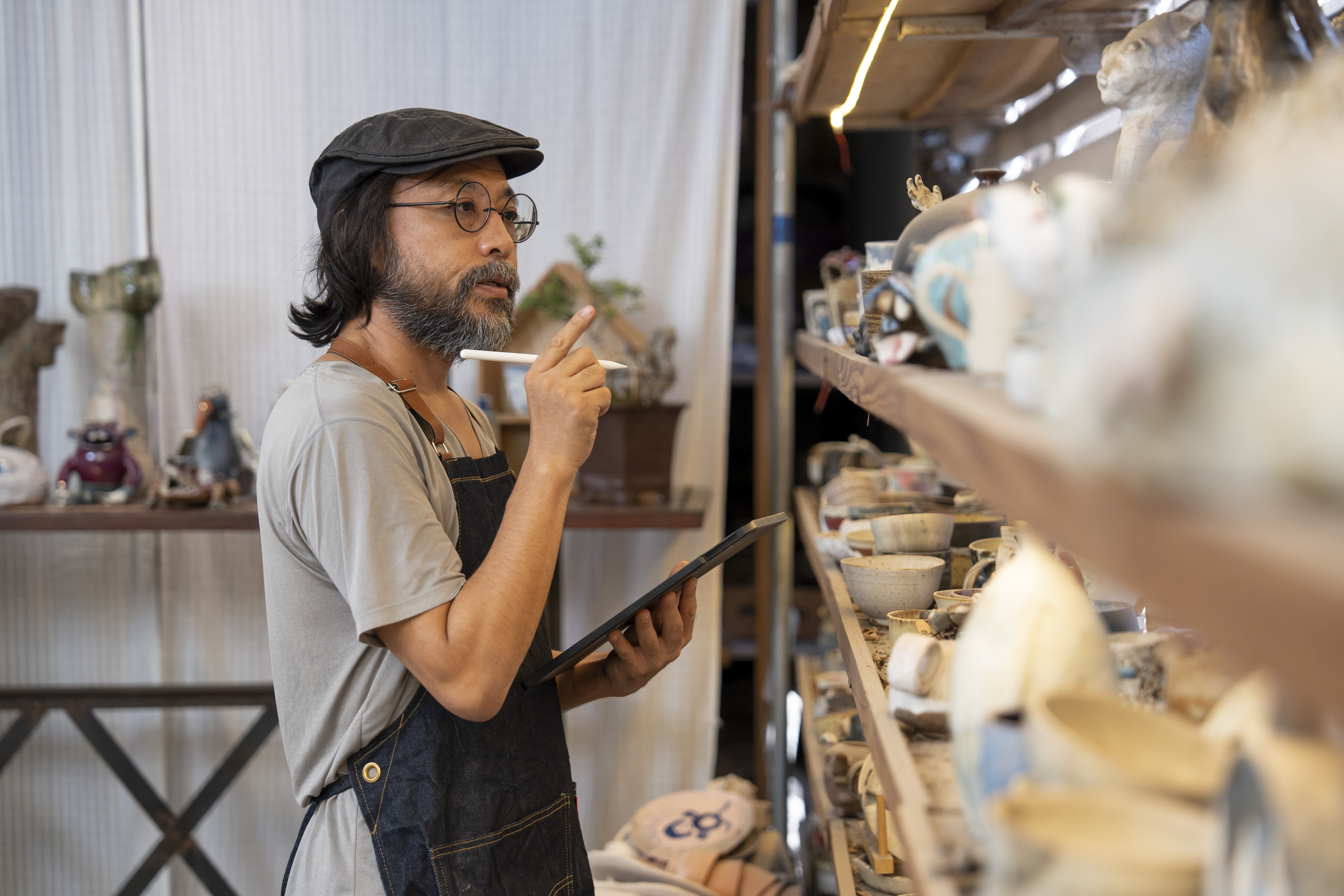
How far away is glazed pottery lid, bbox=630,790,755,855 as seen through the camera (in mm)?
1891

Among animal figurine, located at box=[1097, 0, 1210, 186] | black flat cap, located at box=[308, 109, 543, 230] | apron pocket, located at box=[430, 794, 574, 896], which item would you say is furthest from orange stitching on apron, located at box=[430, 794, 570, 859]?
animal figurine, located at box=[1097, 0, 1210, 186]

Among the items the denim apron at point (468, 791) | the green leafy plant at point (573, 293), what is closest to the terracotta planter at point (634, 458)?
the green leafy plant at point (573, 293)

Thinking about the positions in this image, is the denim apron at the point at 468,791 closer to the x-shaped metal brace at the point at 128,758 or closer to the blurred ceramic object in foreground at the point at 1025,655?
the blurred ceramic object in foreground at the point at 1025,655

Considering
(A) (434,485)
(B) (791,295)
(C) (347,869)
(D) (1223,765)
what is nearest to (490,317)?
(A) (434,485)

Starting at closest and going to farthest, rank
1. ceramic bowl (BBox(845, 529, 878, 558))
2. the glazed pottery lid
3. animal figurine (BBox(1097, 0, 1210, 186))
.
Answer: animal figurine (BBox(1097, 0, 1210, 186)) → ceramic bowl (BBox(845, 529, 878, 558)) → the glazed pottery lid

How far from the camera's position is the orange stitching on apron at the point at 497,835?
3.67 feet

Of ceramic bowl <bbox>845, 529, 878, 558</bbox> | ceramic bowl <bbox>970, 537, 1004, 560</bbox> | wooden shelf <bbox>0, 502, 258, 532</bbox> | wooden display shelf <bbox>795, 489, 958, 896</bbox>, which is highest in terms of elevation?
ceramic bowl <bbox>970, 537, 1004, 560</bbox>

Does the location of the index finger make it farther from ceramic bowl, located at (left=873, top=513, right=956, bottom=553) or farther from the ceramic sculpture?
the ceramic sculpture

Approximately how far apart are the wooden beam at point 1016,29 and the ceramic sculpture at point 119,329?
5.89 feet

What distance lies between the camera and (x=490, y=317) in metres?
1.33

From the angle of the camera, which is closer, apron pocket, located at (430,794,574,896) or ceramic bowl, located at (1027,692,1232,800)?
ceramic bowl, located at (1027,692,1232,800)

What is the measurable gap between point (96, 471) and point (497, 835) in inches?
60.8

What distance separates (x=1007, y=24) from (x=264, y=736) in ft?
6.88

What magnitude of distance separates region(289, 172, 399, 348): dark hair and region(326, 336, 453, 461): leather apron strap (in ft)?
0.27
